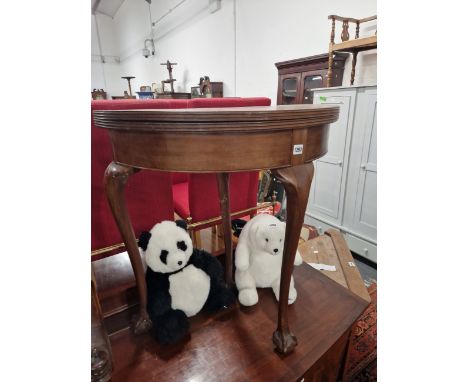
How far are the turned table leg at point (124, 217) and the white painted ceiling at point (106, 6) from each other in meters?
8.47

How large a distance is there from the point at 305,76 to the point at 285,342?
7.94 feet

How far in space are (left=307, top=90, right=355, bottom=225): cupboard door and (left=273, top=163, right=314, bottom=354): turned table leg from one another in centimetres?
169

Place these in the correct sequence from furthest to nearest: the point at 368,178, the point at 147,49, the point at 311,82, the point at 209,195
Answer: the point at 147,49
the point at 311,82
the point at 368,178
the point at 209,195

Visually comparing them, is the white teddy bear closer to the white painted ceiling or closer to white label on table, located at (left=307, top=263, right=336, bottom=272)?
white label on table, located at (left=307, top=263, right=336, bottom=272)

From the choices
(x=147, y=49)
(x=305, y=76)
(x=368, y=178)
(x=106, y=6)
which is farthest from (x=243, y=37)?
(x=106, y=6)

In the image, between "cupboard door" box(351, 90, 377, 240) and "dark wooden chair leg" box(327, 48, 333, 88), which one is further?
"dark wooden chair leg" box(327, 48, 333, 88)

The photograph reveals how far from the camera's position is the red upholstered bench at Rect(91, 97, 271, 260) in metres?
0.88

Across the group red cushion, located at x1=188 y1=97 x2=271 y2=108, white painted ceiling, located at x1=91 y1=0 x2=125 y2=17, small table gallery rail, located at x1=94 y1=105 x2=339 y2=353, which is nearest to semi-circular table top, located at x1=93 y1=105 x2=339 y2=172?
small table gallery rail, located at x1=94 y1=105 x2=339 y2=353

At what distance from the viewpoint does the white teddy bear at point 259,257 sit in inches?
33.4

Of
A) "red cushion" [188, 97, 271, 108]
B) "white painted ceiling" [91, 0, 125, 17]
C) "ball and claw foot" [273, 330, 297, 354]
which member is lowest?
"ball and claw foot" [273, 330, 297, 354]

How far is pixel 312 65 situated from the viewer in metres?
2.42

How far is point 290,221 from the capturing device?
0.63m

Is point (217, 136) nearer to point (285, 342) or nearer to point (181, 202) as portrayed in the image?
point (285, 342)
